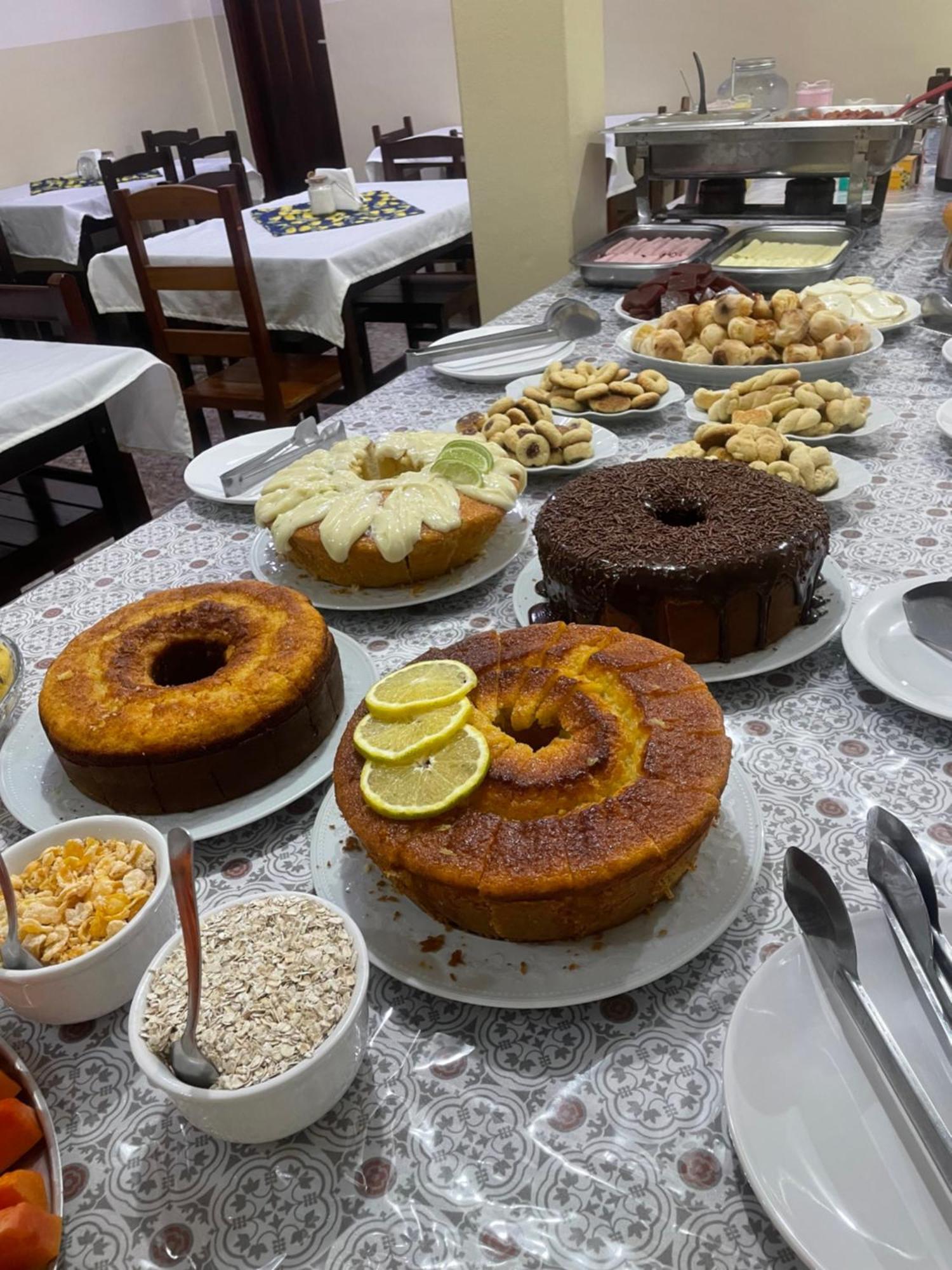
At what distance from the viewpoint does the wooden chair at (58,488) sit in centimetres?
254

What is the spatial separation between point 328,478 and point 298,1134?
1.04m

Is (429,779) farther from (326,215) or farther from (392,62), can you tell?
(392,62)

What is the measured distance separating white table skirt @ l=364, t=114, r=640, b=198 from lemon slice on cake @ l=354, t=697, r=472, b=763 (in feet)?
10.1

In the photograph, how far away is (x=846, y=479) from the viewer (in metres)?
1.51

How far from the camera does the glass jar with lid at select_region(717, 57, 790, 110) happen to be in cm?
414

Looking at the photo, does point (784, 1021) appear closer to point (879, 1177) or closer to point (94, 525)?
point (879, 1177)

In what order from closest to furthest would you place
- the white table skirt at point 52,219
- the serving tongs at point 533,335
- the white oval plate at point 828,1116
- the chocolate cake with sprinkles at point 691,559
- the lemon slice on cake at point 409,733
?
the white oval plate at point 828,1116 → the lemon slice on cake at point 409,733 → the chocolate cake with sprinkles at point 691,559 → the serving tongs at point 533,335 → the white table skirt at point 52,219

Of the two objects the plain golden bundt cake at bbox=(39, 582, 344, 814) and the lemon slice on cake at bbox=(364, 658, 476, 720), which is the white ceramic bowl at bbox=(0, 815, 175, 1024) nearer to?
the plain golden bundt cake at bbox=(39, 582, 344, 814)

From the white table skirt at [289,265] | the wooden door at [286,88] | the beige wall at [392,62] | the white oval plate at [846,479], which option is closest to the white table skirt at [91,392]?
the white table skirt at [289,265]

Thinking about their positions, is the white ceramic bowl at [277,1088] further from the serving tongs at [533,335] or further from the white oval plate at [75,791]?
the serving tongs at [533,335]

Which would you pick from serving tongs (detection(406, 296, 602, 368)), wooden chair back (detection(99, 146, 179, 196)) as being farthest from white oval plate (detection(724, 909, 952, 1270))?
wooden chair back (detection(99, 146, 179, 196))

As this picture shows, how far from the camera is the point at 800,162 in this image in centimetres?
283

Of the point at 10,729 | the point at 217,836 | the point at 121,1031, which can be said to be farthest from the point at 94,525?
the point at 121,1031

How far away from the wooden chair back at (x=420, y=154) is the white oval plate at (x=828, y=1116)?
5.43m
